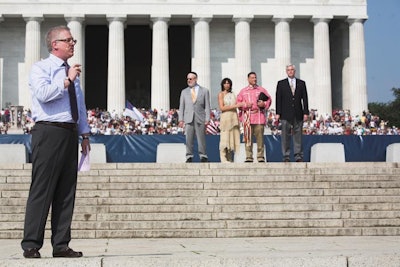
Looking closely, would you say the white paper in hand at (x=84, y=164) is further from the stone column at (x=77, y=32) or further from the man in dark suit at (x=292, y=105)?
the stone column at (x=77, y=32)

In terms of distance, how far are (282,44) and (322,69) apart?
14.5 feet

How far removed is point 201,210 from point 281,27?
47.8 metres

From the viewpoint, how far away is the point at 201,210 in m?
15.8

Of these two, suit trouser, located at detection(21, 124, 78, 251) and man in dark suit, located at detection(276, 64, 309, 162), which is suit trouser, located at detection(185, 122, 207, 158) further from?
suit trouser, located at detection(21, 124, 78, 251)

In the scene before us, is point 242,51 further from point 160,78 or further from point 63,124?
point 63,124

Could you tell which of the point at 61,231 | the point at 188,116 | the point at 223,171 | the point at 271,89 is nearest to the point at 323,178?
the point at 223,171

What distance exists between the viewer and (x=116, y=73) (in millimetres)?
58875

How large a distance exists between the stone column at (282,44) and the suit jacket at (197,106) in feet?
126

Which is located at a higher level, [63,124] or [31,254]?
[63,124]

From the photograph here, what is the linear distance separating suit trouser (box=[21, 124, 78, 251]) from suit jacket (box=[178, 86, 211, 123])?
46.5 feet

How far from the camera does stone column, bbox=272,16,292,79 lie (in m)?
60.8

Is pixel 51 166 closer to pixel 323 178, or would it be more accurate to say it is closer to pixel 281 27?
pixel 323 178

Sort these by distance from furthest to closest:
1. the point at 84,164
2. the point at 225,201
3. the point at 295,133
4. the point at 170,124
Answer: the point at 170,124 → the point at 295,133 → the point at 225,201 → the point at 84,164

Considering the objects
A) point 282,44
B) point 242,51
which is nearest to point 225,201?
point 242,51
